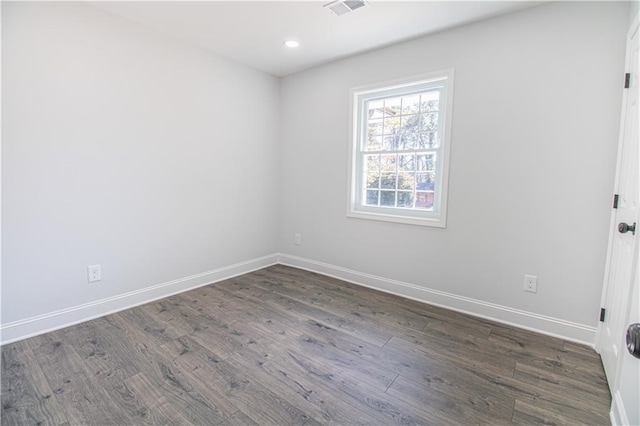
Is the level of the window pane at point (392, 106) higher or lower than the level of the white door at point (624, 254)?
higher

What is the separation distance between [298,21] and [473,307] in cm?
289

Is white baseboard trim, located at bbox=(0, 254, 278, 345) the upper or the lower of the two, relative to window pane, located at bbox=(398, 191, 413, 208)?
lower

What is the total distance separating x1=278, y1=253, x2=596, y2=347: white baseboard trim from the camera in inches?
88.3

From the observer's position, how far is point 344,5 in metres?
2.28

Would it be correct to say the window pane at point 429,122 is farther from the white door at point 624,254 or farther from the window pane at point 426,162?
the white door at point 624,254

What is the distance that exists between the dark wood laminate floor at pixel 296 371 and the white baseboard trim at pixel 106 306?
9 centimetres

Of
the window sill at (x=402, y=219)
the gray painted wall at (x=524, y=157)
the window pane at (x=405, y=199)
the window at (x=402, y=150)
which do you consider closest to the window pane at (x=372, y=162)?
the window at (x=402, y=150)

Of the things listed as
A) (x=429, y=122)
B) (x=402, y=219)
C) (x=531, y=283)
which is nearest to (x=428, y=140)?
(x=429, y=122)

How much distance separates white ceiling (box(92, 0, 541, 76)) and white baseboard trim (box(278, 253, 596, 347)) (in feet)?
7.77

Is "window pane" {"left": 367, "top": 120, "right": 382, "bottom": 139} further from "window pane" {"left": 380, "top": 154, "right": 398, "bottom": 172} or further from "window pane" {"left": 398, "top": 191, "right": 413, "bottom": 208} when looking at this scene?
"window pane" {"left": 398, "top": 191, "right": 413, "bottom": 208}

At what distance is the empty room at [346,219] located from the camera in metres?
1.69

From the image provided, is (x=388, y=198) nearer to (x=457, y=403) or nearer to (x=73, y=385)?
(x=457, y=403)

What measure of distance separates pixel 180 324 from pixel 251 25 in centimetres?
258

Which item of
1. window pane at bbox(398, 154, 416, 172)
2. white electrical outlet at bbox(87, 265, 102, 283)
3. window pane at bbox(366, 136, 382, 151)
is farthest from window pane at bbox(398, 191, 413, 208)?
white electrical outlet at bbox(87, 265, 102, 283)
